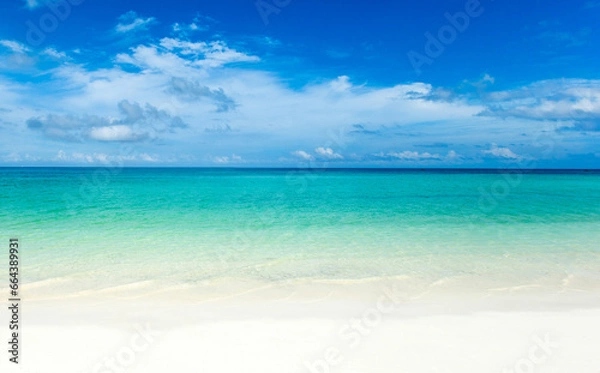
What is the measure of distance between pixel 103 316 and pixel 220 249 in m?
5.52

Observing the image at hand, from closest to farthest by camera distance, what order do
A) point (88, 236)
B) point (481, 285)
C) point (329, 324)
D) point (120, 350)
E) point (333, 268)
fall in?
point (120, 350) < point (329, 324) < point (481, 285) < point (333, 268) < point (88, 236)

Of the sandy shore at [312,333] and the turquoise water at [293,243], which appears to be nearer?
the sandy shore at [312,333]

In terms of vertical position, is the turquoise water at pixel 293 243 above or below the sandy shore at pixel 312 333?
above

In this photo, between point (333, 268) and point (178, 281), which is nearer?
point (178, 281)

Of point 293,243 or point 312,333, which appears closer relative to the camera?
point 312,333

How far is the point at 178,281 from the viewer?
8727mm

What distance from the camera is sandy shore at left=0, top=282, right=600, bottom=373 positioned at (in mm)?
4840

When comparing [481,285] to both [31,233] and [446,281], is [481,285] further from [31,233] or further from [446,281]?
[31,233]

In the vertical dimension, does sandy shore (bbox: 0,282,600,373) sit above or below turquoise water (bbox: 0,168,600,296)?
below

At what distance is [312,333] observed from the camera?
5723 mm

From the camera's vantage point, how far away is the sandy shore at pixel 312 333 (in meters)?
4.84

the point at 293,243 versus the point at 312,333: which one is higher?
the point at 293,243

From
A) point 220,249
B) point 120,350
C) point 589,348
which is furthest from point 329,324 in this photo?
point 220,249

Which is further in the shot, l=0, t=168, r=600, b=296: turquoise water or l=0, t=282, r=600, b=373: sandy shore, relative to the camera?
l=0, t=168, r=600, b=296: turquoise water
